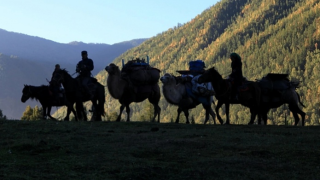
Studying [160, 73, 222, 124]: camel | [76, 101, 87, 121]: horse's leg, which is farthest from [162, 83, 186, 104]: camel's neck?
[76, 101, 87, 121]: horse's leg

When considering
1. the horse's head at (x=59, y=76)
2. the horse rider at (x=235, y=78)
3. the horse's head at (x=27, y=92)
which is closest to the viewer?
the horse rider at (x=235, y=78)

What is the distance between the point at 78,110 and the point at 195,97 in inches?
227

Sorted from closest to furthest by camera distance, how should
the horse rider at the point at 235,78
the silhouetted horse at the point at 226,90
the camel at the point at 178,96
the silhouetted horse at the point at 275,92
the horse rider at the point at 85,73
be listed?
the silhouetted horse at the point at 226,90 → the horse rider at the point at 235,78 → the horse rider at the point at 85,73 → the camel at the point at 178,96 → the silhouetted horse at the point at 275,92

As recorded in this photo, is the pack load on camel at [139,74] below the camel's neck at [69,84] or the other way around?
the other way around

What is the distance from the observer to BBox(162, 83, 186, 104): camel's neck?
27.2 metres

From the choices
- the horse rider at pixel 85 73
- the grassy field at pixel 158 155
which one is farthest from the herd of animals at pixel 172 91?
the grassy field at pixel 158 155

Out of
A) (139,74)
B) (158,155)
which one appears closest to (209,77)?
(139,74)

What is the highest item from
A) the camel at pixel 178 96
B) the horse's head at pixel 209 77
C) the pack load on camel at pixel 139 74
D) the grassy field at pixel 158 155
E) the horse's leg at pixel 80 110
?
the pack load on camel at pixel 139 74

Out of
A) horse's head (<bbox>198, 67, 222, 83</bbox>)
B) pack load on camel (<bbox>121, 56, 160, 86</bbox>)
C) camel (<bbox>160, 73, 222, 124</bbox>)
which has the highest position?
pack load on camel (<bbox>121, 56, 160, 86</bbox>)

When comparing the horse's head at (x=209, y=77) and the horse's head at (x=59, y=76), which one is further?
the horse's head at (x=59, y=76)

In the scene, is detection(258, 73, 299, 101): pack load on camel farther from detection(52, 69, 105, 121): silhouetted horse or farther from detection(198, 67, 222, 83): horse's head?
detection(52, 69, 105, 121): silhouetted horse

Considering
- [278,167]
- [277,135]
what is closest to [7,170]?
[278,167]

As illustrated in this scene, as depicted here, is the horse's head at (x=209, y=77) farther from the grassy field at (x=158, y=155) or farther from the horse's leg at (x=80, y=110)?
the grassy field at (x=158, y=155)

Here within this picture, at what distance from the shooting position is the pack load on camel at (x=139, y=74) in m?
28.4
